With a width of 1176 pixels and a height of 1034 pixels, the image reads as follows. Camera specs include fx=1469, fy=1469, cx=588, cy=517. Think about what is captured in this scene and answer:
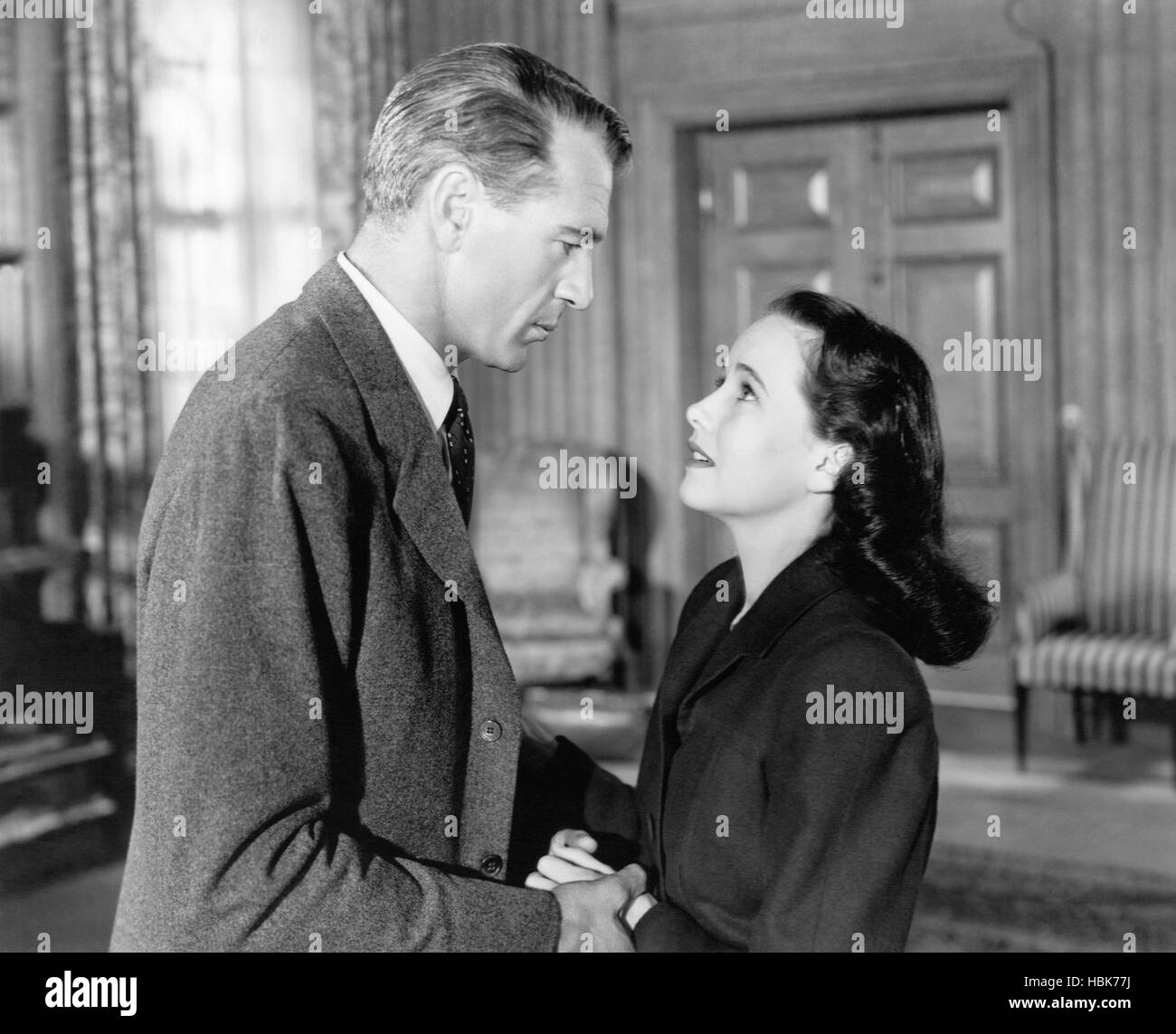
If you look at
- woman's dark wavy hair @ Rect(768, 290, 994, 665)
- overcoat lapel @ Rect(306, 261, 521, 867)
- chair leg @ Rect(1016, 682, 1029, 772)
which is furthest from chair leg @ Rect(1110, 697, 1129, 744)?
overcoat lapel @ Rect(306, 261, 521, 867)

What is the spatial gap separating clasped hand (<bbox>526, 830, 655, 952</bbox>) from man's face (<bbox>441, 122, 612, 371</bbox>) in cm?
55

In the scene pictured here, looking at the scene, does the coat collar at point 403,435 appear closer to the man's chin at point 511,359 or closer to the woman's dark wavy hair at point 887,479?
the man's chin at point 511,359

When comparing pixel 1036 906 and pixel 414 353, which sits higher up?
pixel 414 353

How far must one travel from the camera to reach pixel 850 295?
6.29 meters

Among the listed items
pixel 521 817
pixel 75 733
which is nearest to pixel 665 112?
pixel 75 733

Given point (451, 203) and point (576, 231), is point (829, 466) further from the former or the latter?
point (451, 203)

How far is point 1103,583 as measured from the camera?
5582 millimetres

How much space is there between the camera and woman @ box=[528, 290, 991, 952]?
1.40 meters

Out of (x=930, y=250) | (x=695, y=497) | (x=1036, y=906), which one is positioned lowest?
(x=1036, y=906)

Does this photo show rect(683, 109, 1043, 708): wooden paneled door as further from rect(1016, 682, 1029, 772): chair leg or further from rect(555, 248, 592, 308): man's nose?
rect(555, 248, 592, 308): man's nose

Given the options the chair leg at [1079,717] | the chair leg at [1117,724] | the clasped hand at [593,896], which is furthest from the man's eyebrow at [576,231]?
the chair leg at [1117,724]

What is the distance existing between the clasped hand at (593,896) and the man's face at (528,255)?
550 millimetres

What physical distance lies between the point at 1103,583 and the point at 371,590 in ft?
15.6

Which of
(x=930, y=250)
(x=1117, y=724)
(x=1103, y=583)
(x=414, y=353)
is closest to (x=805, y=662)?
(x=414, y=353)
